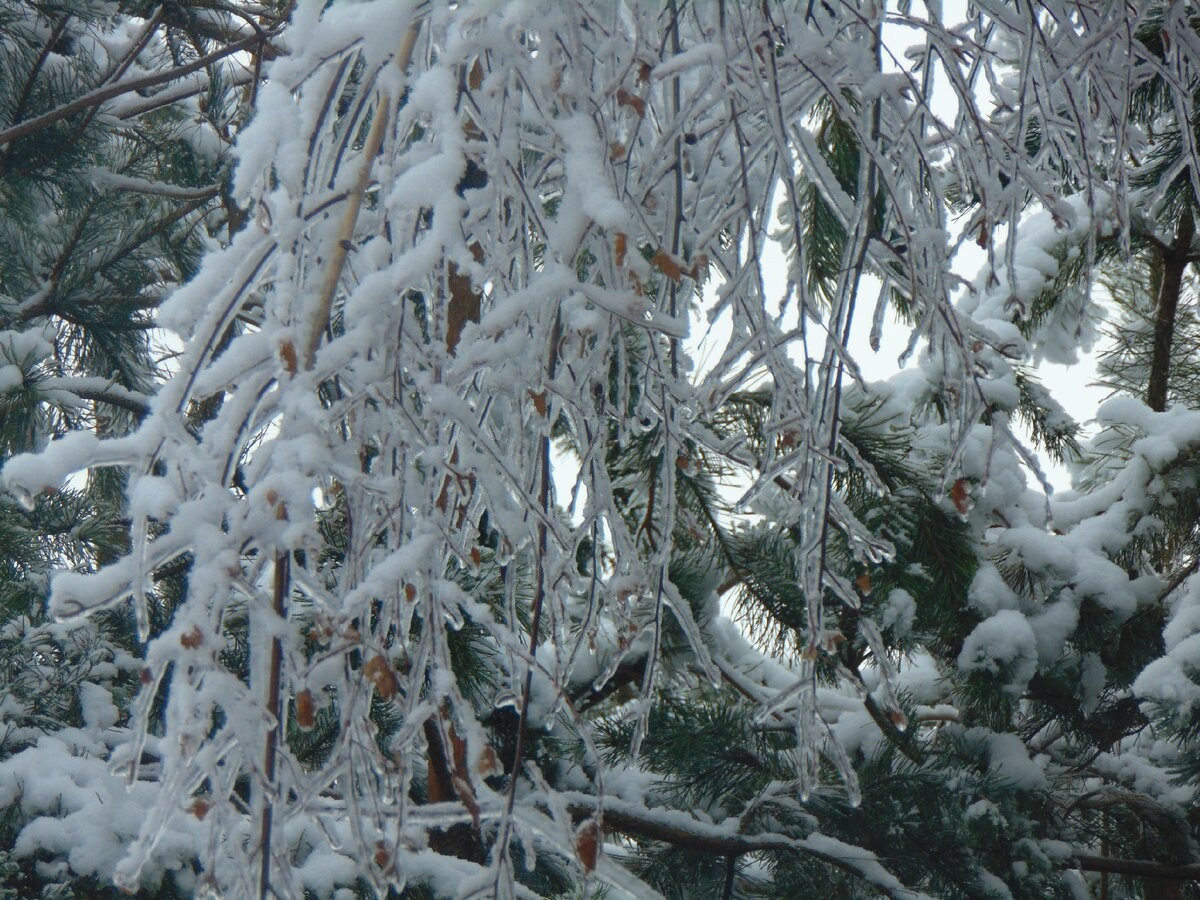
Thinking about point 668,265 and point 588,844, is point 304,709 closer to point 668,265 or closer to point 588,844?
point 588,844

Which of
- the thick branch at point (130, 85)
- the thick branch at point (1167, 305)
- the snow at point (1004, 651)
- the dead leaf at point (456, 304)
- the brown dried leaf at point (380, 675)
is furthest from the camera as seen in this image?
the thick branch at point (1167, 305)

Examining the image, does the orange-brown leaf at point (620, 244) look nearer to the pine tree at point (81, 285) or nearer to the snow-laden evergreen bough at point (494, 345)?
the snow-laden evergreen bough at point (494, 345)

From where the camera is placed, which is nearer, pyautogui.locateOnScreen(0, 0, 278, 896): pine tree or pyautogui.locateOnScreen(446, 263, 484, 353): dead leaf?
pyautogui.locateOnScreen(446, 263, 484, 353): dead leaf

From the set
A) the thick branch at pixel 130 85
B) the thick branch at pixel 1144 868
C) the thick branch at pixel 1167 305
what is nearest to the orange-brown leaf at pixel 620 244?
the thick branch at pixel 130 85

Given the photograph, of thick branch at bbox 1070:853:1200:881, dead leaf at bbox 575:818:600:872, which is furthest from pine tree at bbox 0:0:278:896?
thick branch at bbox 1070:853:1200:881

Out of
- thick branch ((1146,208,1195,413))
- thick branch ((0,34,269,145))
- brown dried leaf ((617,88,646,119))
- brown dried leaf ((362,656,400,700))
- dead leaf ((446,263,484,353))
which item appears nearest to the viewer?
brown dried leaf ((362,656,400,700))

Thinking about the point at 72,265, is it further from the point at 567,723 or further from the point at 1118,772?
the point at 1118,772

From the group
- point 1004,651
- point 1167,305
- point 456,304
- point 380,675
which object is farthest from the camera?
point 1167,305

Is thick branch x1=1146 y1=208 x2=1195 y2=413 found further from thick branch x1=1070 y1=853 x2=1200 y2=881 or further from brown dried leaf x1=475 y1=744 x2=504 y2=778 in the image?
brown dried leaf x1=475 y1=744 x2=504 y2=778

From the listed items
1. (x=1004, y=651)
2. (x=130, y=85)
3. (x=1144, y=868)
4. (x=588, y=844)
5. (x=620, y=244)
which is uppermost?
(x=130, y=85)

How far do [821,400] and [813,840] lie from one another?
1531 millimetres

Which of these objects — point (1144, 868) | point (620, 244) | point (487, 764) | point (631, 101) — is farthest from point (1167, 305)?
point (487, 764)

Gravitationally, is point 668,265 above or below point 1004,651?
below

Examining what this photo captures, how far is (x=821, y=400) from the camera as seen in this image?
100cm
